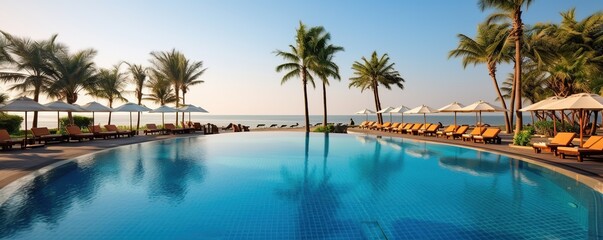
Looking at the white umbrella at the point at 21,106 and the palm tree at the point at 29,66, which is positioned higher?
the palm tree at the point at 29,66

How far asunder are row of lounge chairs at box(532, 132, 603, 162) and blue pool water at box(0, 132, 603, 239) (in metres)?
1.56

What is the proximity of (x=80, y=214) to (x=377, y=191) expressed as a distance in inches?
236

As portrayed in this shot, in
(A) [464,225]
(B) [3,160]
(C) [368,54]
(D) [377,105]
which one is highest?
(C) [368,54]

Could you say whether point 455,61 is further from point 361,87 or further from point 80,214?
point 80,214

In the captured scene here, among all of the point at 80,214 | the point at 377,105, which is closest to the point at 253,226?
the point at 80,214

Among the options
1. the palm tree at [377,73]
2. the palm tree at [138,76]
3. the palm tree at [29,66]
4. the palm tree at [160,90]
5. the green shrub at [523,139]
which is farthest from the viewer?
the palm tree at [377,73]

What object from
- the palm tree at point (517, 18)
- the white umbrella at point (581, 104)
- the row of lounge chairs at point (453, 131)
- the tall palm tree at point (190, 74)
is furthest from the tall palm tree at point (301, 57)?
the white umbrella at point (581, 104)

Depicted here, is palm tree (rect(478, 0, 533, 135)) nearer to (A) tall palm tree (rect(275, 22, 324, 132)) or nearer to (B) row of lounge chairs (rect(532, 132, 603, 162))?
(B) row of lounge chairs (rect(532, 132, 603, 162))

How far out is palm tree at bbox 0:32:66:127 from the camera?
20062 mm

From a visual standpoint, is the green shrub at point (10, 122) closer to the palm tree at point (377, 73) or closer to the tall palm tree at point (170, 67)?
the tall palm tree at point (170, 67)

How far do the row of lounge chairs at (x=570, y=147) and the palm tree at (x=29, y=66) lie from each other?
89.8 feet

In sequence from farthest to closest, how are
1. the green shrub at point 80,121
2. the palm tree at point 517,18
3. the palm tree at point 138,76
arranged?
the palm tree at point 138,76, the green shrub at point 80,121, the palm tree at point 517,18

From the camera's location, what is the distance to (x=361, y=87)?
36.7 meters

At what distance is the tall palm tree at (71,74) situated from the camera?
22259 millimetres
